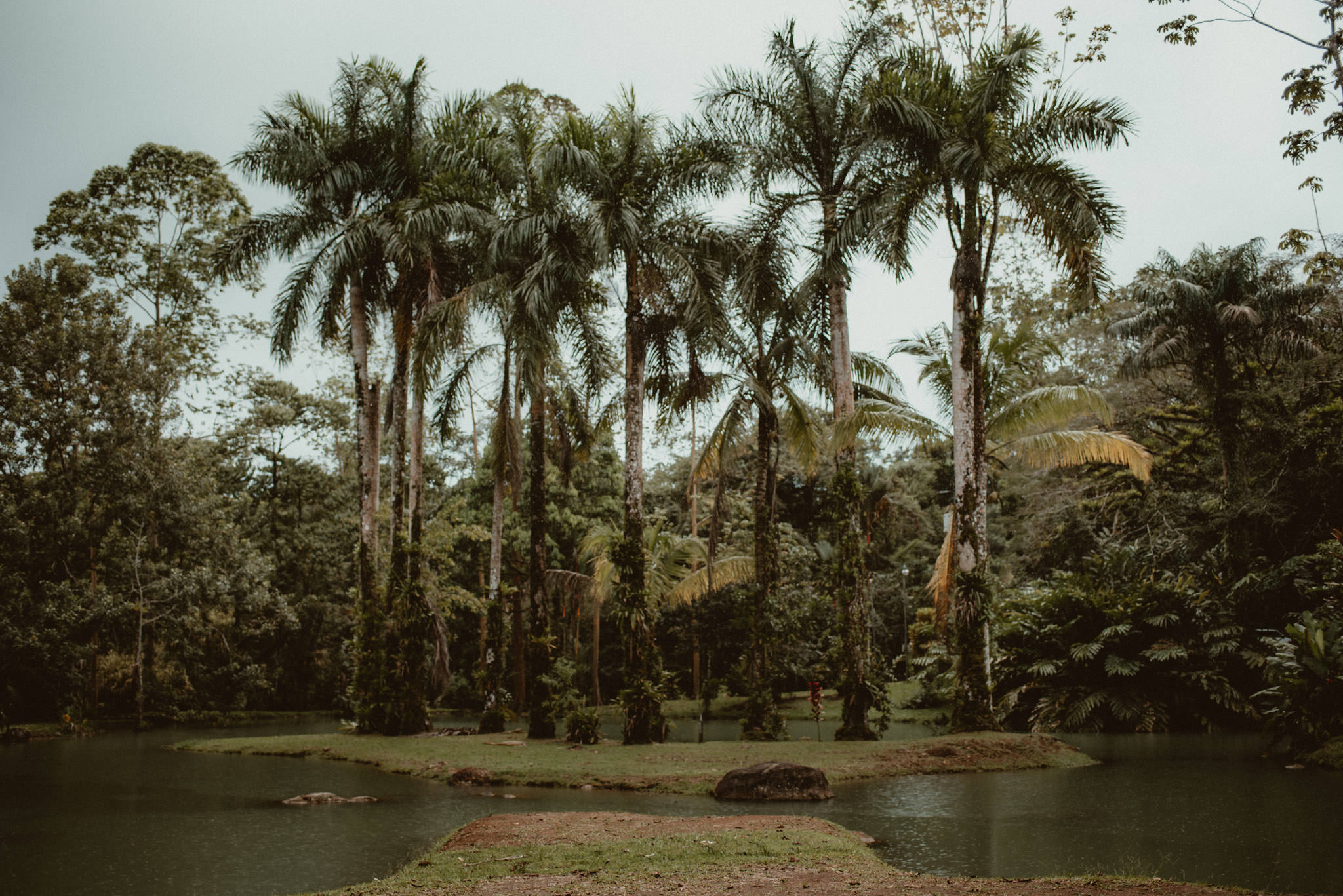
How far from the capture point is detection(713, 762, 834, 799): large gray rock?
34.7ft

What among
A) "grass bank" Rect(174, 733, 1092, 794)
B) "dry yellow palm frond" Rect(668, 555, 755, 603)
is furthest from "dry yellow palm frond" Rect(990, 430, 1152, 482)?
"dry yellow palm frond" Rect(668, 555, 755, 603)

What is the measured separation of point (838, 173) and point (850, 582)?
7.60 metres

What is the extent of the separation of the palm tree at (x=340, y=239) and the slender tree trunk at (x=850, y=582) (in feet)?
30.6

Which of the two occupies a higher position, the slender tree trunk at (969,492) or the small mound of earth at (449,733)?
the slender tree trunk at (969,492)

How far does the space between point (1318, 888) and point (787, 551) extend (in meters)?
20.7

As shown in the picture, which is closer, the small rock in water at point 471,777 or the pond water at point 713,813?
the pond water at point 713,813

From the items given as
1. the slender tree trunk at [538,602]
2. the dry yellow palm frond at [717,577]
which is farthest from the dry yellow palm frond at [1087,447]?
the slender tree trunk at [538,602]

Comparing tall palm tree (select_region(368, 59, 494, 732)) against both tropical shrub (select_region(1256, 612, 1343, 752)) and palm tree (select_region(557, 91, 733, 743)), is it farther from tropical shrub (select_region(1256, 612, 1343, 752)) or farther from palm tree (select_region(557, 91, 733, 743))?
tropical shrub (select_region(1256, 612, 1343, 752))

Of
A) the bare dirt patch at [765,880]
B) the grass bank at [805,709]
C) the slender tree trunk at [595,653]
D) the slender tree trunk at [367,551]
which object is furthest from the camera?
the slender tree trunk at [595,653]

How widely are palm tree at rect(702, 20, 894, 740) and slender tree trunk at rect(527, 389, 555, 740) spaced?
5.54 meters

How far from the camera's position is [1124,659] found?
18.8m

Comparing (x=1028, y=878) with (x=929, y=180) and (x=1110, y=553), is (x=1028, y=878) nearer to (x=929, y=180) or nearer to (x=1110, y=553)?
(x=929, y=180)

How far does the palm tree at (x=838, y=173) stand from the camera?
16.0 meters

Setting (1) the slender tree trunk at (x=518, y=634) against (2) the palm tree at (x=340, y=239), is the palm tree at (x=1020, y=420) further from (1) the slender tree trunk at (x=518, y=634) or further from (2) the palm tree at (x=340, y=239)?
(2) the palm tree at (x=340, y=239)
